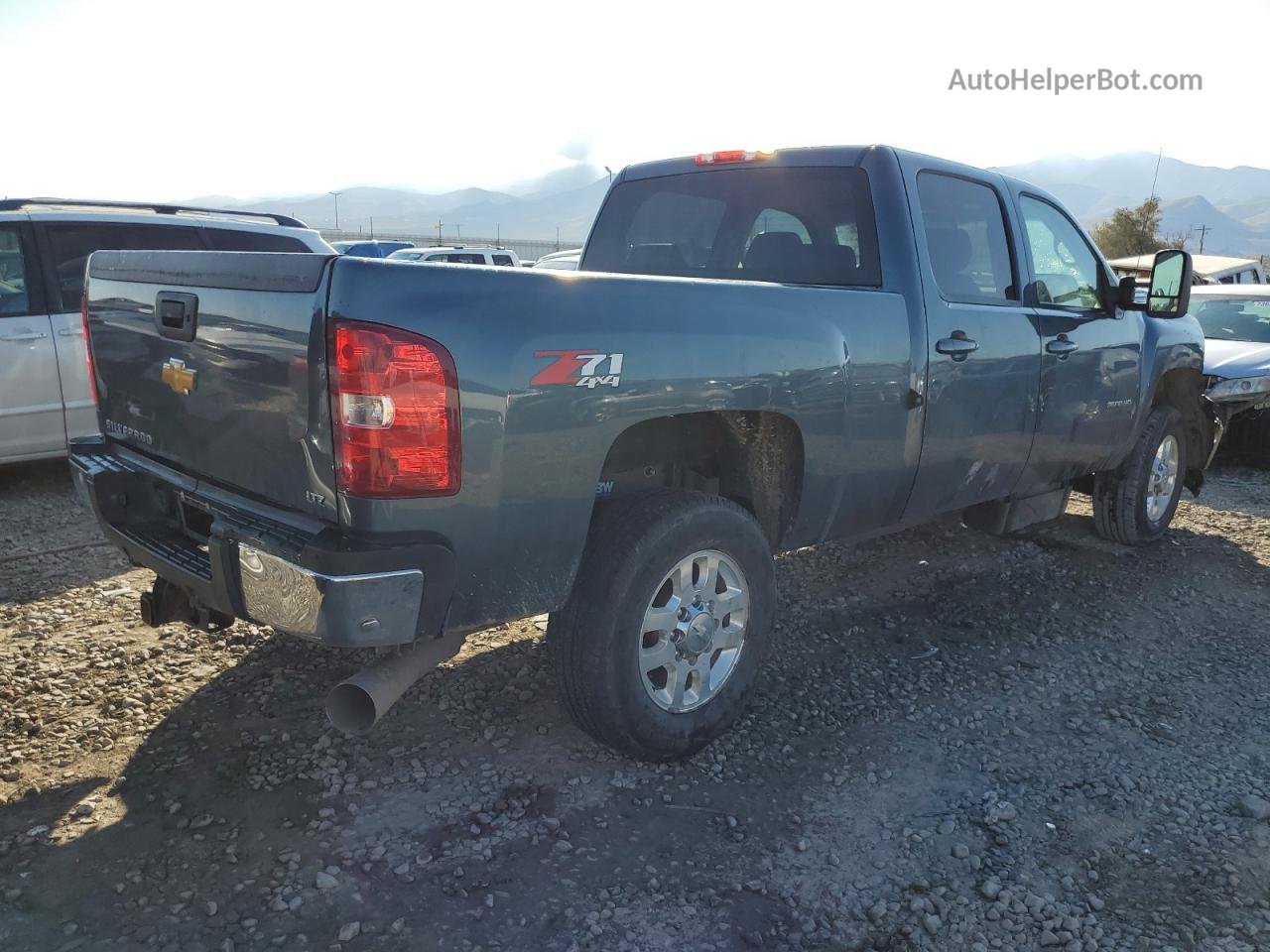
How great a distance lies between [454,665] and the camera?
153 inches

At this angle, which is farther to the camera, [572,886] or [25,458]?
[25,458]

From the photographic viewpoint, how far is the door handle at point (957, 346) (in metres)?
3.70

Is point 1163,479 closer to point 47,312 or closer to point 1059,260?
point 1059,260

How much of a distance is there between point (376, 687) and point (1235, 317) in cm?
980

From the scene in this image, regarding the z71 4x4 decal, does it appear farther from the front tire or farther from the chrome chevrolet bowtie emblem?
the chrome chevrolet bowtie emblem

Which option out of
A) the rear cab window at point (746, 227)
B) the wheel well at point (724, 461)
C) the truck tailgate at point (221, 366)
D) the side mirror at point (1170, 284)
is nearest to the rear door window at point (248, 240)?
the rear cab window at point (746, 227)

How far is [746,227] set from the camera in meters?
4.11

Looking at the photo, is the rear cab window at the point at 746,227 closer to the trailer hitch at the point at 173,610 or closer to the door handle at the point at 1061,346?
the door handle at the point at 1061,346

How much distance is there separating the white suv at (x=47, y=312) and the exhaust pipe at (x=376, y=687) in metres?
4.28

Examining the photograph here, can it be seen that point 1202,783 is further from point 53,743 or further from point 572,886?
point 53,743

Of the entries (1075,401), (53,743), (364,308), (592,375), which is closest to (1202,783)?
(1075,401)

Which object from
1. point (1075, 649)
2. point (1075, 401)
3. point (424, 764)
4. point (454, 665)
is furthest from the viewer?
point (1075, 401)

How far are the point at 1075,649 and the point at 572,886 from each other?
2.80 metres

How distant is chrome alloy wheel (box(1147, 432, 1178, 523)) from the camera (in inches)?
231
